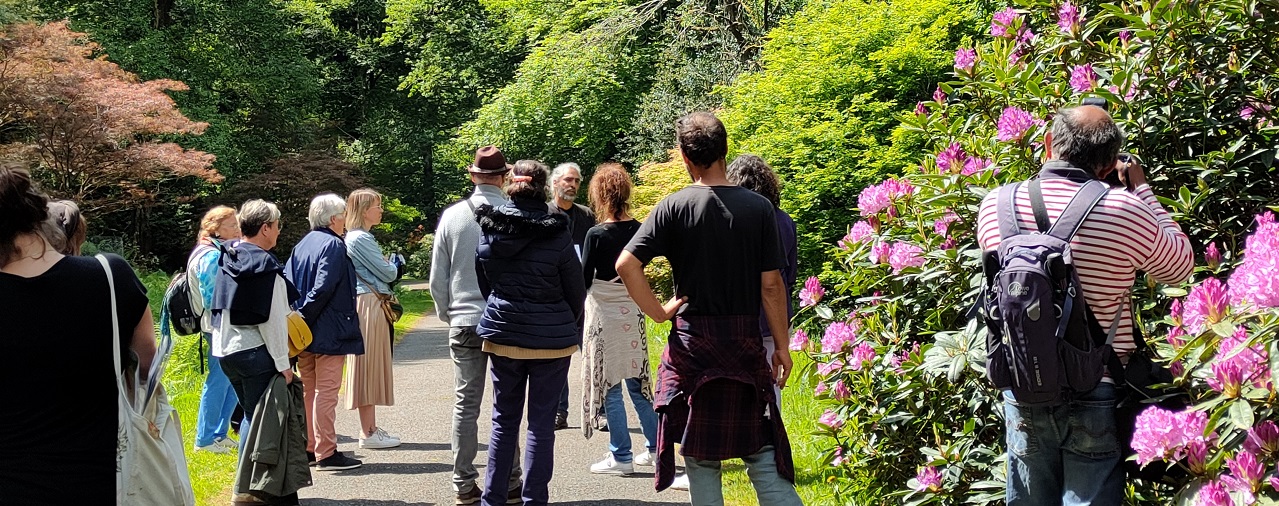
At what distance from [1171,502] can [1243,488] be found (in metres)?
0.58

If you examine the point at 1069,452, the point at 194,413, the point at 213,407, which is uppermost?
the point at 1069,452

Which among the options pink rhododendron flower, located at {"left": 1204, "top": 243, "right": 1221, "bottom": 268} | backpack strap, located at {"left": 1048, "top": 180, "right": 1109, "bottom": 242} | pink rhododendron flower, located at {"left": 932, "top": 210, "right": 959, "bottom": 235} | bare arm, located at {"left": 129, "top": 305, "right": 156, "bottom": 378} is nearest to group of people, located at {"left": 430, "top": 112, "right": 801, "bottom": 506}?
pink rhododendron flower, located at {"left": 932, "top": 210, "right": 959, "bottom": 235}

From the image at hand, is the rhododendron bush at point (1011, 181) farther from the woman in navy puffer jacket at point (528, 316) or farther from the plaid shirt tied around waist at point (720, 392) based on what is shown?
the woman in navy puffer jacket at point (528, 316)

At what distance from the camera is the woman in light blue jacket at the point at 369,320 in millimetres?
7688

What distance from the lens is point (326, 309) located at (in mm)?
7262

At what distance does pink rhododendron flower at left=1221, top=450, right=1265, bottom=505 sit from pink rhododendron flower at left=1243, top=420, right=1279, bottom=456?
24 millimetres

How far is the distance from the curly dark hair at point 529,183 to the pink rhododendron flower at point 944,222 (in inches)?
85.9

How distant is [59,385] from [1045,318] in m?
2.98

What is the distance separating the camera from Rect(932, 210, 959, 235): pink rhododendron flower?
4.25 meters

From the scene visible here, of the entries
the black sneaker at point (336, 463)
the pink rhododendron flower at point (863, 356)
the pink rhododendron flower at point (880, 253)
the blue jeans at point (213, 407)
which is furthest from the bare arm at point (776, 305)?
the blue jeans at point (213, 407)

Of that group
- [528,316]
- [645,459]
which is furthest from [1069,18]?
[645,459]

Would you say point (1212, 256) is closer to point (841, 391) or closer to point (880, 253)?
point (880, 253)

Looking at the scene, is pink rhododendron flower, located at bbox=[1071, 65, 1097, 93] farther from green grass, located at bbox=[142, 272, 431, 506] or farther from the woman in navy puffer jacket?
green grass, located at bbox=[142, 272, 431, 506]

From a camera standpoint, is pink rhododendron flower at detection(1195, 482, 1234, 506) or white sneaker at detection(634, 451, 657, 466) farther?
white sneaker at detection(634, 451, 657, 466)
